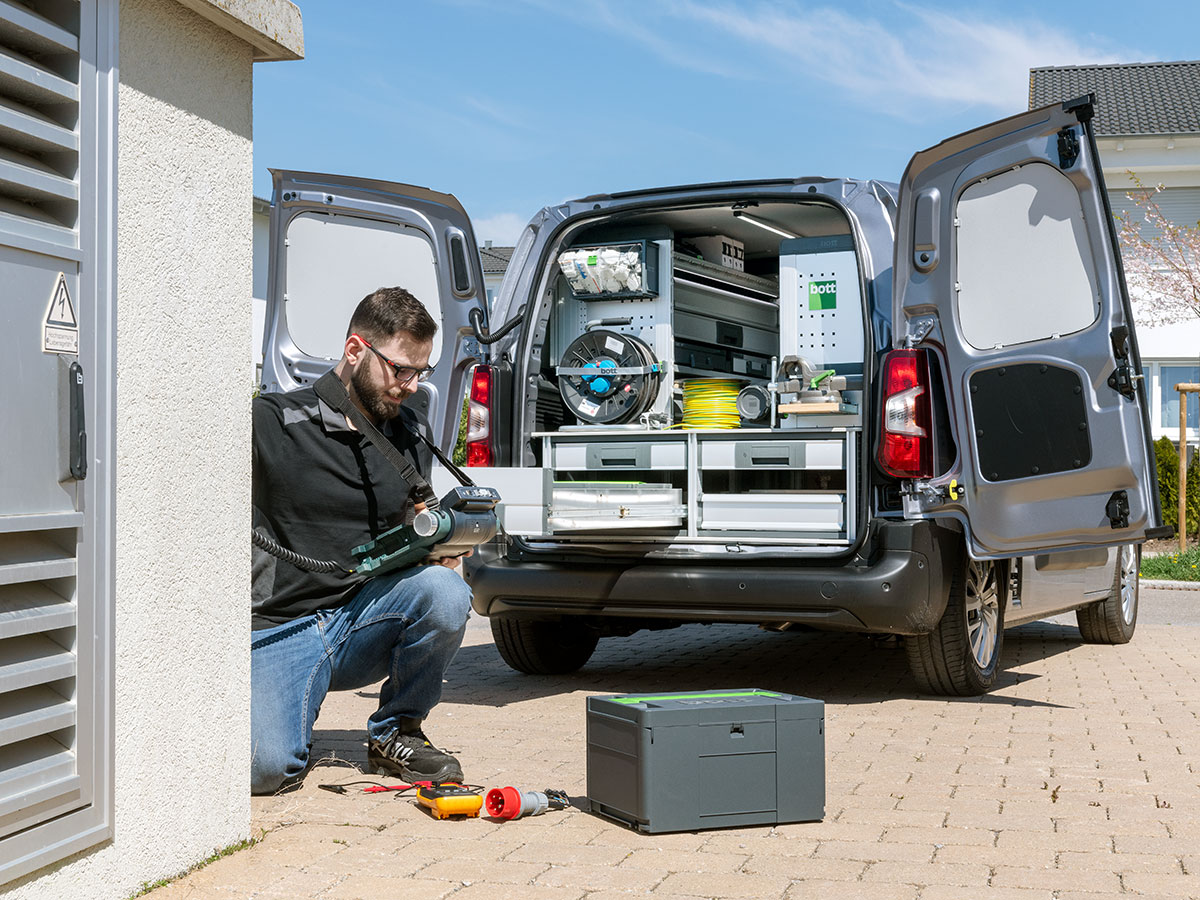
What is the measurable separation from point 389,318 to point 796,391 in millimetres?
2529

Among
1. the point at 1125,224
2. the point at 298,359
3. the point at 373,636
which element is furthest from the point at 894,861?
the point at 1125,224

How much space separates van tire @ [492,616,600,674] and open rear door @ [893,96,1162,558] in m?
2.06

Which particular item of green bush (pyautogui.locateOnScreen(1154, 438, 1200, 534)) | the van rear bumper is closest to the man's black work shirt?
the van rear bumper

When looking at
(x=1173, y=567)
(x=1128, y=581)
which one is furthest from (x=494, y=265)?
(x=1128, y=581)

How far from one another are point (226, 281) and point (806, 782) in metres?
2.13

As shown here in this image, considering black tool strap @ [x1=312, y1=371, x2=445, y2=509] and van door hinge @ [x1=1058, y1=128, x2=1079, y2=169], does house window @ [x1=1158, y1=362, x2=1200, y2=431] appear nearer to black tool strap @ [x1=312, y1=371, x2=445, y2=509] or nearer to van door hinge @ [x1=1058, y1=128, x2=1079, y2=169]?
van door hinge @ [x1=1058, y1=128, x2=1079, y2=169]

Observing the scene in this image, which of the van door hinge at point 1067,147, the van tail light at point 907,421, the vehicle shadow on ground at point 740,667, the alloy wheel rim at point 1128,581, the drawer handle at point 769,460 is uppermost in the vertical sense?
the van door hinge at point 1067,147

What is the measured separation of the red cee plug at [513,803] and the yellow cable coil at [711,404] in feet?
10.4

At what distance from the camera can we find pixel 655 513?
20.3ft

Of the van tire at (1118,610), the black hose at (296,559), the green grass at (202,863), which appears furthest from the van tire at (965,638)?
the green grass at (202,863)

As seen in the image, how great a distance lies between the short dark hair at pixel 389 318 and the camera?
4480mm

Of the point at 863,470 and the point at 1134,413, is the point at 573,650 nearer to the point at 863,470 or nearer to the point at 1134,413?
the point at 863,470

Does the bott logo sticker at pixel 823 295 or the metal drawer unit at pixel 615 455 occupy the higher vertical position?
the bott logo sticker at pixel 823 295

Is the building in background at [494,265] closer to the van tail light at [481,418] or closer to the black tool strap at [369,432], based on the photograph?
the van tail light at [481,418]
